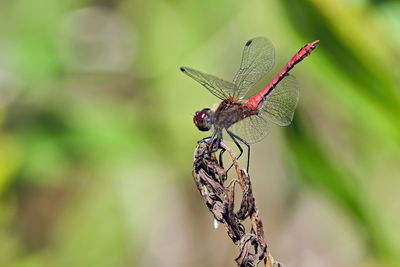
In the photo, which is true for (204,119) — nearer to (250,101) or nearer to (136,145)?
(250,101)

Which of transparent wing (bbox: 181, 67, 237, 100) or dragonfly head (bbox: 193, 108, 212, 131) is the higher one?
transparent wing (bbox: 181, 67, 237, 100)

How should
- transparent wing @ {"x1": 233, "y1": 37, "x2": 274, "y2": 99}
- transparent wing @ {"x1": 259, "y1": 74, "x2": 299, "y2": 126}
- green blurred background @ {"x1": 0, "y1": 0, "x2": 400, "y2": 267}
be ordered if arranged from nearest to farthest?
transparent wing @ {"x1": 259, "y1": 74, "x2": 299, "y2": 126} → transparent wing @ {"x1": 233, "y1": 37, "x2": 274, "y2": 99} → green blurred background @ {"x1": 0, "y1": 0, "x2": 400, "y2": 267}

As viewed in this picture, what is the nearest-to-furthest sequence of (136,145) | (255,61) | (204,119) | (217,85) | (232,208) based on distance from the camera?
(232,208)
(204,119)
(217,85)
(255,61)
(136,145)

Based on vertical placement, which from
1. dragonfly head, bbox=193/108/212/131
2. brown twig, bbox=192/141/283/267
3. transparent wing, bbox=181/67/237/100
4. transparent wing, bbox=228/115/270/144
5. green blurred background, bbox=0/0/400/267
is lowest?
brown twig, bbox=192/141/283/267

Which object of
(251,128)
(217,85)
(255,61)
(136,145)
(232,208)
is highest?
(136,145)

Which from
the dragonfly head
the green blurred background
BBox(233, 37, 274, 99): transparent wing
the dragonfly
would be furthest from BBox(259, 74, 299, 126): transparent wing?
the green blurred background

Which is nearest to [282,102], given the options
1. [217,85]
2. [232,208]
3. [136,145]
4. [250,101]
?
[250,101]

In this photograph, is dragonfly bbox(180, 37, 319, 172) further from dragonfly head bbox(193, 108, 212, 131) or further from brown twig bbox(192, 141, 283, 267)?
brown twig bbox(192, 141, 283, 267)

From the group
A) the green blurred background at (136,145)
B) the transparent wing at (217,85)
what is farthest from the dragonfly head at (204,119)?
the green blurred background at (136,145)
